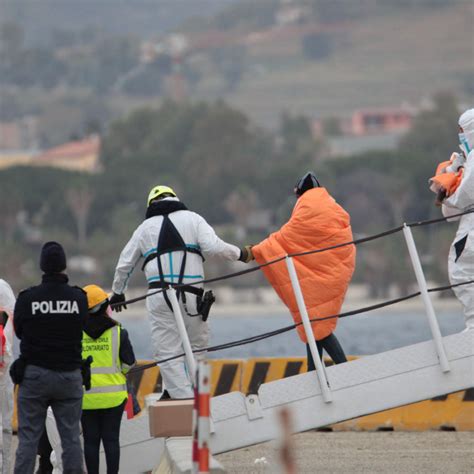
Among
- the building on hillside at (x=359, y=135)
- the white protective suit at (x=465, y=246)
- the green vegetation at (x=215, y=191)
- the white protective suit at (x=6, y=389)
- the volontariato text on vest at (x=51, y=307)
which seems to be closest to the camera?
the volontariato text on vest at (x=51, y=307)

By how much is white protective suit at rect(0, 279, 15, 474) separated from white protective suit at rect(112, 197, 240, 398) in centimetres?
77

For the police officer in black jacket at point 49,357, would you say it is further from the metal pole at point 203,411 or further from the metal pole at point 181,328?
the metal pole at point 203,411

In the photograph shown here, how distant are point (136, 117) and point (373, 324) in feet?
137

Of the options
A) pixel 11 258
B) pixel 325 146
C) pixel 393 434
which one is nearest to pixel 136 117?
pixel 325 146

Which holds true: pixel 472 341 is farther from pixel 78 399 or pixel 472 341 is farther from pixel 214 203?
pixel 214 203

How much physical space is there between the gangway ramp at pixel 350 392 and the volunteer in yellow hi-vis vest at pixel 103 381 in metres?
0.62

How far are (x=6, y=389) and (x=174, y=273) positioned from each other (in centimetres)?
138

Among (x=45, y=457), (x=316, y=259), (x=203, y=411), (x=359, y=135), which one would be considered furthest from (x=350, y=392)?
(x=359, y=135)

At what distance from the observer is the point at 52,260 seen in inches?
345

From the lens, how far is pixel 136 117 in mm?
144500

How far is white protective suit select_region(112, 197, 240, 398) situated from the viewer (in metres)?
10.3

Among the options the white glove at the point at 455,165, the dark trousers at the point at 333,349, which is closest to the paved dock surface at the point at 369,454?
the dark trousers at the point at 333,349

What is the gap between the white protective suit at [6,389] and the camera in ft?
33.6

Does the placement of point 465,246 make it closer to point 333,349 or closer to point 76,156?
point 333,349
